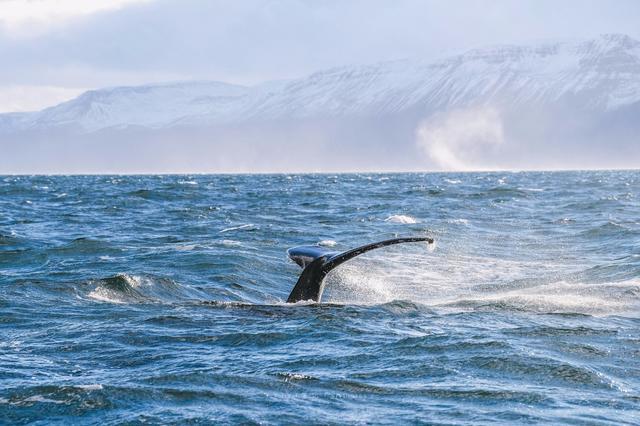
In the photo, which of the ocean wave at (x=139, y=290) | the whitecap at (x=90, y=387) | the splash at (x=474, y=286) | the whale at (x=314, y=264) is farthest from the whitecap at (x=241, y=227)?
the whitecap at (x=90, y=387)

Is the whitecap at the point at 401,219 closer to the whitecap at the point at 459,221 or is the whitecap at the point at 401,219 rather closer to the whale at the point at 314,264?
the whitecap at the point at 459,221

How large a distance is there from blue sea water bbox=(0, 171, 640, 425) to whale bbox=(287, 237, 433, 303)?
29 cm

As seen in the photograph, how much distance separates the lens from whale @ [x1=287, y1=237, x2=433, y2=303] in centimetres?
1187

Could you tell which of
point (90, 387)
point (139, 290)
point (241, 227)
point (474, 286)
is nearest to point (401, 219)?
point (241, 227)

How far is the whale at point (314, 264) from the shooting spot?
11867mm

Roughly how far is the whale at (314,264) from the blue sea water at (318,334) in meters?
0.29

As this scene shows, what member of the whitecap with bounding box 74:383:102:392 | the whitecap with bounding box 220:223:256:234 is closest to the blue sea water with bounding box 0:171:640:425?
the whitecap with bounding box 74:383:102:392

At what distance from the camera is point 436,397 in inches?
318

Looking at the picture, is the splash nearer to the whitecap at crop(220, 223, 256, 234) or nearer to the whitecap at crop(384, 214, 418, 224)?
the whitecap at crop(220, 223, 256, 234)

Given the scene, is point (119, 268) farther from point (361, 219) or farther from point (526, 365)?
point (361, 219)

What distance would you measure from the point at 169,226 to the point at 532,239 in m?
10.8

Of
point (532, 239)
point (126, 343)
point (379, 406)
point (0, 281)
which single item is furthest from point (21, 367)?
point (532, 239)

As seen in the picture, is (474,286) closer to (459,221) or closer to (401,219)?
(459,221)

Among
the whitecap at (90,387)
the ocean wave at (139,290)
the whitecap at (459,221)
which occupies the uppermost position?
the whitecap at (459,221)
